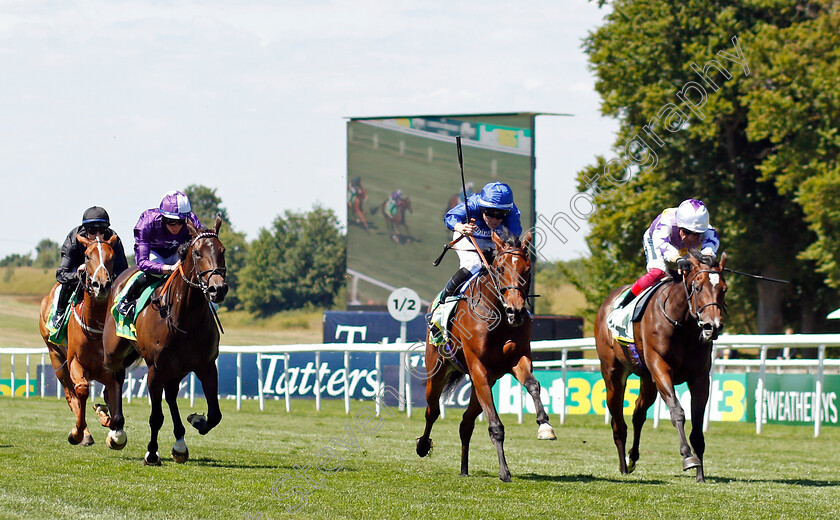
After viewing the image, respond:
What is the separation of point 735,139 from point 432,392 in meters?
21.9

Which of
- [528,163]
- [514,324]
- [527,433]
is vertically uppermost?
[528,163]

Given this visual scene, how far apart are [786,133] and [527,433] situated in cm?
1464

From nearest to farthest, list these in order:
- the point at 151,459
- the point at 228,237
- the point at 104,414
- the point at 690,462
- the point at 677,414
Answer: the point at 690,462 < the point at 677,414 < the point at 151,459 < the point at 104,414 < the point at 228,237

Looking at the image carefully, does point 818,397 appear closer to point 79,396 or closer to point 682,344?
point 682,344

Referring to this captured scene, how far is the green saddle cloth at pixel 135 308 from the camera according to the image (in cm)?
883

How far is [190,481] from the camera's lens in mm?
7281

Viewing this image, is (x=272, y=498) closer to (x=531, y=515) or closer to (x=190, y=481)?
(x=190, y=481)

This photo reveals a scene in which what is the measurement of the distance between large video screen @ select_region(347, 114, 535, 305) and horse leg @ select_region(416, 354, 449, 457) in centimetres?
1843

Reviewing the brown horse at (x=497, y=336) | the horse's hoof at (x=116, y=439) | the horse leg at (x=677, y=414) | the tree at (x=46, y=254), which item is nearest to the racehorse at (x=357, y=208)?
the horse's hoof at (x=116, y=439)

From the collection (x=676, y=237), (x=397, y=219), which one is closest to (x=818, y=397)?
(x=676, y=237)

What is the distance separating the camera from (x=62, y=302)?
10.5m

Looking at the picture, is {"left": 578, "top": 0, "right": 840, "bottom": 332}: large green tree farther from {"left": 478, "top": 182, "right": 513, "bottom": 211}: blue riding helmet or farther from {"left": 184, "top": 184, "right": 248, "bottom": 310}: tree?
{"left": 184, "top": 184, "right": 248, "bottom": 310}: tree

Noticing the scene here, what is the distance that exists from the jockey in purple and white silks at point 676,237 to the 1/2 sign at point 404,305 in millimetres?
8472

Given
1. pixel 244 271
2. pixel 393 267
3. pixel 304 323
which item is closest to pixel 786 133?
pixel 393 267
